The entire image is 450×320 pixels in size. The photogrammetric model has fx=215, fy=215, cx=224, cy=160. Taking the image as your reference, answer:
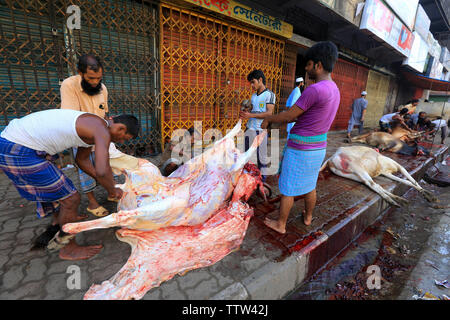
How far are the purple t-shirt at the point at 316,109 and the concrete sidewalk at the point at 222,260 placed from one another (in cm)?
97

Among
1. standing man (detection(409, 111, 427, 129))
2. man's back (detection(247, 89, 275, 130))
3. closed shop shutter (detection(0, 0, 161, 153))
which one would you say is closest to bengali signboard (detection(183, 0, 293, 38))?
closed shop shutter (detection(0, 0, 161, 153))

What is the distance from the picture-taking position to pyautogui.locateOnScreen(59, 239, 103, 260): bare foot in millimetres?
1823

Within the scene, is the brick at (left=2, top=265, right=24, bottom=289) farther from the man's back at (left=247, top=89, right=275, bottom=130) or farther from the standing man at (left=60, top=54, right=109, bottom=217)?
the man's back at (left=247, top=89, right=275, bottom=130)

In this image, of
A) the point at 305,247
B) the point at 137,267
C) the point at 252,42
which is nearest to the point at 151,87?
the point at 252,42

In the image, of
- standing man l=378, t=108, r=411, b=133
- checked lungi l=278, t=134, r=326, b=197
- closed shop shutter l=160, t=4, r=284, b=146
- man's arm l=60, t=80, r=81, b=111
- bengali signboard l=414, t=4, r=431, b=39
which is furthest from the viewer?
bengali signboard l=414, t=4, r=431, b=39

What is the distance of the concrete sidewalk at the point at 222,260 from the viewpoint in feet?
5.13

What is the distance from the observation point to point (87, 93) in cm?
231

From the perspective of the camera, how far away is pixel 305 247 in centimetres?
206

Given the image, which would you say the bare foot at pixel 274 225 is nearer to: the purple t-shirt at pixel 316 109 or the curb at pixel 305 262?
the curb at pixel 305 262

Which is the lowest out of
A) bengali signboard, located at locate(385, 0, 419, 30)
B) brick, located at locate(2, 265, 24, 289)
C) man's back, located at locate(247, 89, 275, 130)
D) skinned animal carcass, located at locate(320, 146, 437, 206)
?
brick, located at locate(2, 265, 24, 289)

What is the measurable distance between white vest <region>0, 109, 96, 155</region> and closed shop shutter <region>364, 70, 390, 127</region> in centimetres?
1399

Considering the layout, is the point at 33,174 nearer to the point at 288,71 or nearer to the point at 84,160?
the point at 84,160

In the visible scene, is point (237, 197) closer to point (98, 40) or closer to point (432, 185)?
point (98, 40)
